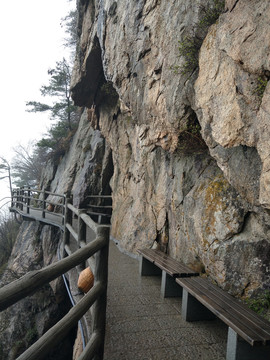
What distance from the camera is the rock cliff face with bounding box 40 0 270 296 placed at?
3.03 metres

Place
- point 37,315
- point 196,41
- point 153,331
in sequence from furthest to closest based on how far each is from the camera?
point 37,315
point 196,41
point 153,331

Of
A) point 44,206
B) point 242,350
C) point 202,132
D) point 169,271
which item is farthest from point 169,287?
point 44,206

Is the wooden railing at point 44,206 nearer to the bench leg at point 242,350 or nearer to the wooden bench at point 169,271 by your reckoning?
the wooden bench at point 169,271

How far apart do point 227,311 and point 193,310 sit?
3.11 ft

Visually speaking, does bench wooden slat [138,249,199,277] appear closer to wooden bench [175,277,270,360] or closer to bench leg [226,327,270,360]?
wooden bench [175,277,270,360]

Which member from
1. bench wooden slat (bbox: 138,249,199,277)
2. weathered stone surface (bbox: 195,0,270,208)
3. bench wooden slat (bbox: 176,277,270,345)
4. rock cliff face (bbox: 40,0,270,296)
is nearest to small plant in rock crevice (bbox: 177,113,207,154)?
rock cliff face (bbox: 40,0,270,296)

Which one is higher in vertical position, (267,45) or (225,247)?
(267,45)

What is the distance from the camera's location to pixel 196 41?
413cm

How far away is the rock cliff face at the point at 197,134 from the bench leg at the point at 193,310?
0.46 meters

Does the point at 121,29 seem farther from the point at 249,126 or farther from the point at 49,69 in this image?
the point at 49,69

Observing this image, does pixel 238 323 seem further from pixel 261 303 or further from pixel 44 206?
pixel 44 206

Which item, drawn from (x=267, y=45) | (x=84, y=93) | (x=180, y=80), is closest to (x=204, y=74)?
(x=180, y=80)

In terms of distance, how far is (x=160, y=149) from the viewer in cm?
611

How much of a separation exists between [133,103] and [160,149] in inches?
56.8
